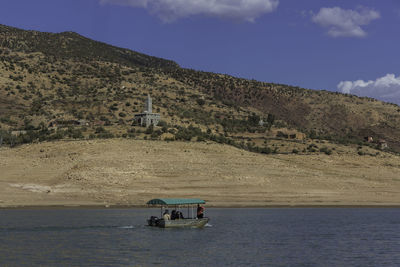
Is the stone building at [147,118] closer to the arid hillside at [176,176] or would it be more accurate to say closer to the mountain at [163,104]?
the mountain at [163,104]

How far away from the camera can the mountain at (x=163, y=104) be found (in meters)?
92.4

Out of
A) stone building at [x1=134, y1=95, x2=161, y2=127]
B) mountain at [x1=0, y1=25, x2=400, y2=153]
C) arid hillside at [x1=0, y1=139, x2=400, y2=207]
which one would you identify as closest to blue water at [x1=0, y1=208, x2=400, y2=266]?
arid hillside at [x1=0, y1=139, x2=400, y2=207]

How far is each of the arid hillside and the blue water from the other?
29.4 feet

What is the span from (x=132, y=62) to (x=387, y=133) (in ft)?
254

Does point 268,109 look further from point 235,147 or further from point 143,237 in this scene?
point 143,237

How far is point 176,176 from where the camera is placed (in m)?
70.7

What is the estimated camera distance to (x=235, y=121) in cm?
10919

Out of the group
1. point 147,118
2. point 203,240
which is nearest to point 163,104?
point 147,118

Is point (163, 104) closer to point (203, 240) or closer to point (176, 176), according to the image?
point (176, 176)

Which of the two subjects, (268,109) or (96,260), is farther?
(268,109)

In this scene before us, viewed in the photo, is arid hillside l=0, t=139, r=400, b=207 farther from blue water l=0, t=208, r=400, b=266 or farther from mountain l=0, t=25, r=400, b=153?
blue water l=0, t=208, r=400, b=266

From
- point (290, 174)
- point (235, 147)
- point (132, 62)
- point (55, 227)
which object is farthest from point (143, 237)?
point (132, 62)

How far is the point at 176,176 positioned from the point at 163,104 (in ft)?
126

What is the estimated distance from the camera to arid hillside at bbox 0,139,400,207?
65.5 meters
